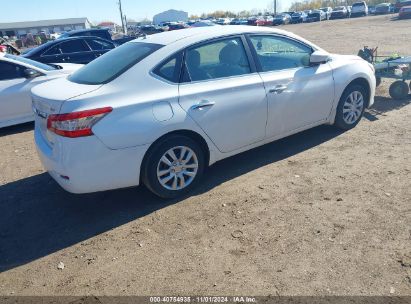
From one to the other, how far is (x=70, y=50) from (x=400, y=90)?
9.13 meters

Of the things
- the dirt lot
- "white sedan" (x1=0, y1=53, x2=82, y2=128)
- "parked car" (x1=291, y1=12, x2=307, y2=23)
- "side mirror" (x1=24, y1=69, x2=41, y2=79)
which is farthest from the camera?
"parked car" (x1=291, y1=12, x2=307, y2=23)

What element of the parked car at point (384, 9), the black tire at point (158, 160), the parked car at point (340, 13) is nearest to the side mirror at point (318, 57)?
the black tire at point (158, 160)

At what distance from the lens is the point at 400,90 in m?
7.37

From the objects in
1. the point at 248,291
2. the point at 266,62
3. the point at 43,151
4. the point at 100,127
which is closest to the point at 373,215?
the point at 248,291

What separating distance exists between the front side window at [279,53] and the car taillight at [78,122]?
215 cm

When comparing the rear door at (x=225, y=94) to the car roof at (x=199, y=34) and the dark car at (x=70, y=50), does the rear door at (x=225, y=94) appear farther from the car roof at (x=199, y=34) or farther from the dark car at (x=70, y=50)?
the dark car at (x=70, y=50)

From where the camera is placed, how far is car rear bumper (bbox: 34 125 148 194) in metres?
3.56

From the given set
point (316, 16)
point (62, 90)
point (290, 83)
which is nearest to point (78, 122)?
point (62, 90)

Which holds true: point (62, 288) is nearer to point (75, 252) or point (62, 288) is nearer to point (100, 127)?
point (75, 252)

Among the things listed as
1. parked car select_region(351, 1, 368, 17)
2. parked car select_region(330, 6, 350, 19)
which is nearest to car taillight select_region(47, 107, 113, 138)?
parked car select_region(330, 6, 350, 19)

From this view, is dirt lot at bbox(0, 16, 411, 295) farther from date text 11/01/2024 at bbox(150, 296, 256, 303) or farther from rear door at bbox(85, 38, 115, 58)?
rear door at bbox(85, 38, 115, 58)

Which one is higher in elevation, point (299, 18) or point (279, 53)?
point (299, 18)

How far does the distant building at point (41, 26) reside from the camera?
3511 inches

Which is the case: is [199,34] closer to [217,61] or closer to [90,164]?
[217,61]
